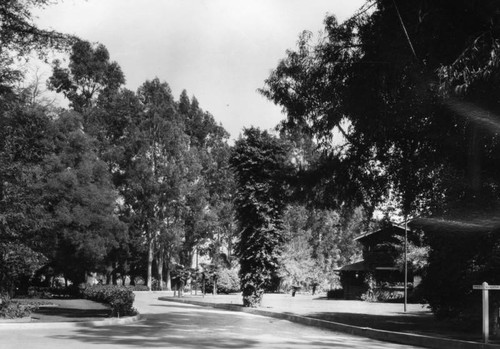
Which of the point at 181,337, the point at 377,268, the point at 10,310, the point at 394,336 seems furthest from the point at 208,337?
the point at 377,268

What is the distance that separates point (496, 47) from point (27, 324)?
15.5 meters

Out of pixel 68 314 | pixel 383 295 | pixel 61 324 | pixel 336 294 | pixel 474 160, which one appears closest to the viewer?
pixel 474 160

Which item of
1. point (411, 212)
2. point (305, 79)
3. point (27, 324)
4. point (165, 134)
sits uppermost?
point (165, 134)

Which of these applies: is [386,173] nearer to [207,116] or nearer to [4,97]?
[4,97]

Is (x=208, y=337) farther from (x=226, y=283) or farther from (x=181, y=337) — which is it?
(x=226, y=283)

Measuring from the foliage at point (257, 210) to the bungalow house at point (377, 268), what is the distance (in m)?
16.7

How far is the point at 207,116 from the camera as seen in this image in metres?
73.0

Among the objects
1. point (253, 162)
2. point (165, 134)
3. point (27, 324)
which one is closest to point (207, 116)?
point (165, 134)

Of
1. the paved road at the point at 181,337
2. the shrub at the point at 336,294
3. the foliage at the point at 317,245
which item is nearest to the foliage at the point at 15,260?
the paved road at the point at 181,337

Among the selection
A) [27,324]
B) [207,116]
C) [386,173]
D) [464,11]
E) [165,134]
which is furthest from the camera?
[207,116]

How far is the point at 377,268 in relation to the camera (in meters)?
47.3

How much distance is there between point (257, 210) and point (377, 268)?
65.5 feet

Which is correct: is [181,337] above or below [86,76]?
below

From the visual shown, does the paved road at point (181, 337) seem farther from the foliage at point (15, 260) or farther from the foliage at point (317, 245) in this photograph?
the foliage at point (317, 245)
